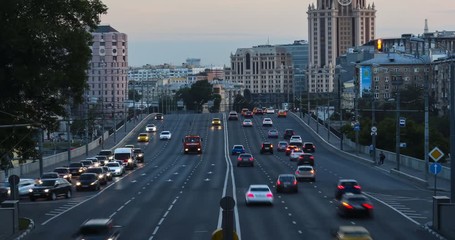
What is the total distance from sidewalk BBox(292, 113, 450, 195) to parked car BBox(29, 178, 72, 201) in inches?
826

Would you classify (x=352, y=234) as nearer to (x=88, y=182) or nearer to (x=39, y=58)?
(x=39, y=58)

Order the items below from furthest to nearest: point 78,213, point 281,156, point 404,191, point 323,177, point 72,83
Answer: point 281,156
point 323,177
point 404,191
point 72,83
point 78,213

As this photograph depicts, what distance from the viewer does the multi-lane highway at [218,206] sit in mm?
35438

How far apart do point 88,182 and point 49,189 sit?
603 centimetres

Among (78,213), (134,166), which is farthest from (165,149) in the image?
(78,213)

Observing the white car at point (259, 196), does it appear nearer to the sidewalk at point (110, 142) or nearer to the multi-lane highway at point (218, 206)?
the multi-lane highway at point (218, 206)

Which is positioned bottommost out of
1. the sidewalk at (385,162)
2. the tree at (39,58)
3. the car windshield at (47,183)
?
the sidewalk at (385,162)

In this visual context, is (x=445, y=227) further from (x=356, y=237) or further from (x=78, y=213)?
(x=78, y=213)

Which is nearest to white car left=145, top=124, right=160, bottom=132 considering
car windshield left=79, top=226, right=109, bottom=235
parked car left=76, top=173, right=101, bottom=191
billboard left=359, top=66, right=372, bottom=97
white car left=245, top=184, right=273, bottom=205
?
billboard left=359, top=66, right=372, bottom=97

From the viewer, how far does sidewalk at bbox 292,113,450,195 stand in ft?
191

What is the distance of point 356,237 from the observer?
27.0 metres

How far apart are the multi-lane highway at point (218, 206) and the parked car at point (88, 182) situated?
2.84 ft

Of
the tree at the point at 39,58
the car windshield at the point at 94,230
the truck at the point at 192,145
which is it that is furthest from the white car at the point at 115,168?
the car windshield at the point at 94,230

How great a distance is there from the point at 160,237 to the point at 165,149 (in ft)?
233
